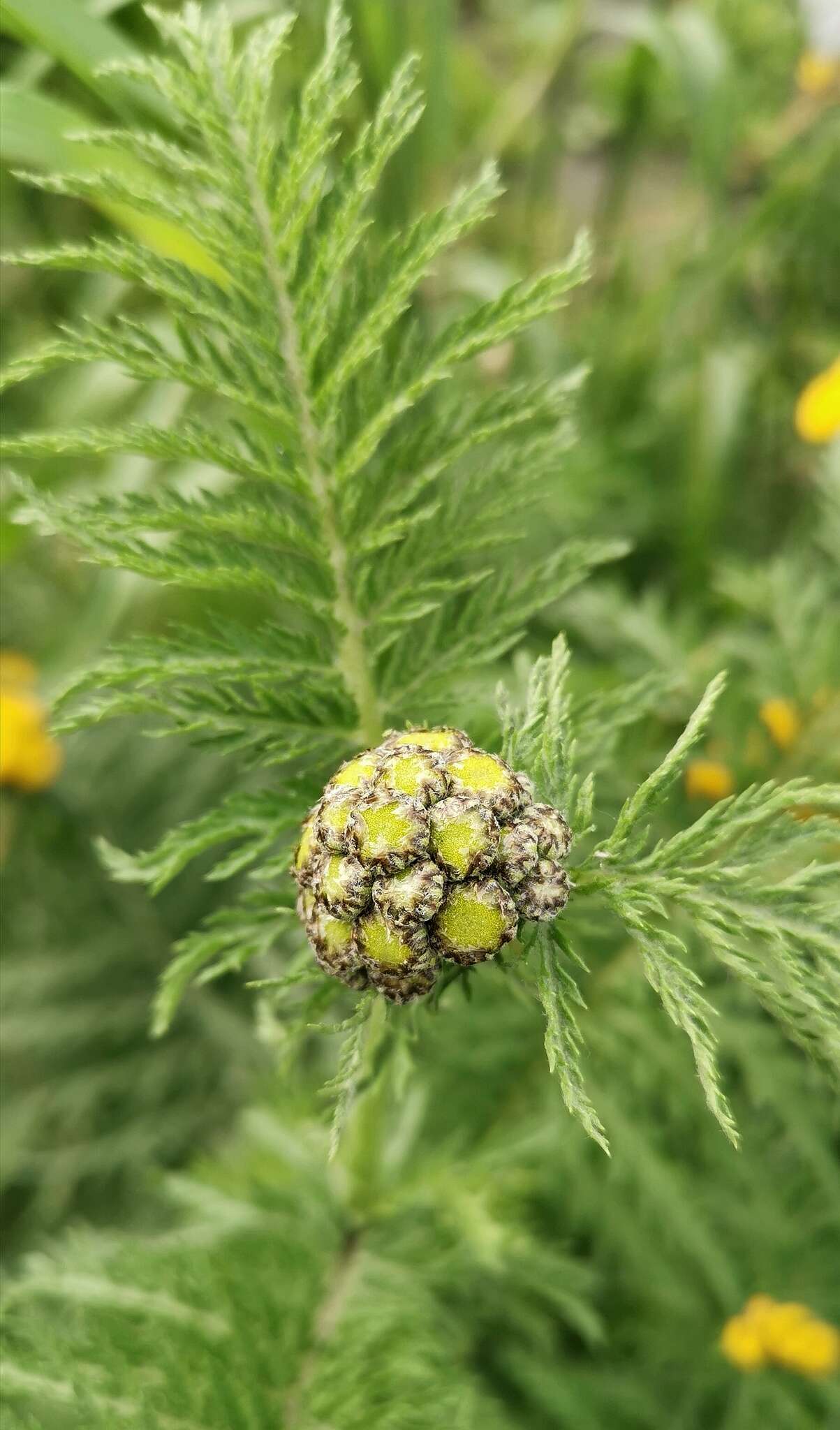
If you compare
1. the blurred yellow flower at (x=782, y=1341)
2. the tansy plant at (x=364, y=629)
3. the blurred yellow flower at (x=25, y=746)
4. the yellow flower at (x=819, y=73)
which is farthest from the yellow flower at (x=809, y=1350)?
the yellow flower at (x=819, y=73)

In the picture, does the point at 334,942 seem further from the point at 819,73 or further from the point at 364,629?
the point at 819,73

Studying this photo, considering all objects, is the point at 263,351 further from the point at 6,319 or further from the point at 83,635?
the point at 6,319

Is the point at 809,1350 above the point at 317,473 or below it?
below

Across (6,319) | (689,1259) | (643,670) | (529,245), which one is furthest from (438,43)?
(689,1259)

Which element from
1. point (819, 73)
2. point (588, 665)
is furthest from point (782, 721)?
point (819, 73)

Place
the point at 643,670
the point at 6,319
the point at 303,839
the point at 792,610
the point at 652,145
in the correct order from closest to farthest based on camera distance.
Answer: the point at 303,839 < the point at 792,610 < the point at 643,670 < the point at 6,319 < the point at 652,145
